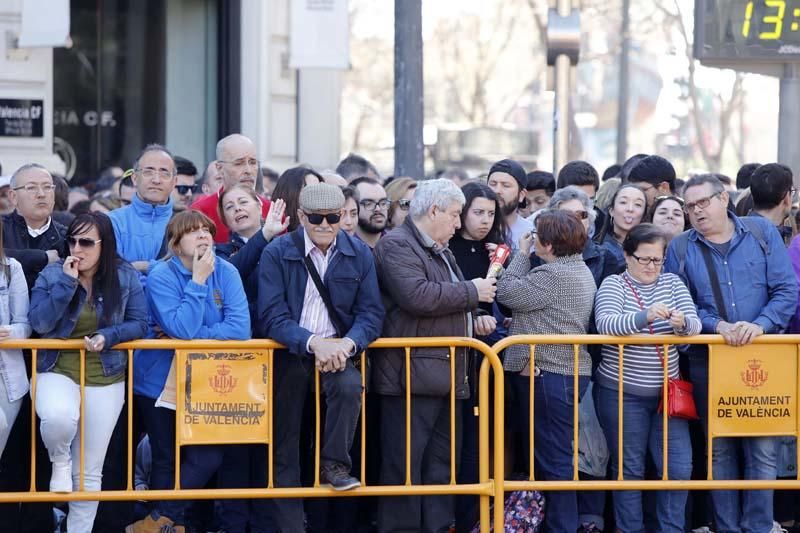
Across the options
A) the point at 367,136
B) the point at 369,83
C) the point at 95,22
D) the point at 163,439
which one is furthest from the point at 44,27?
the point at 367,136

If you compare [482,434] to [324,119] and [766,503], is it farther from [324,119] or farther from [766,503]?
[324,119]

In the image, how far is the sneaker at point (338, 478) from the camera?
7402mm

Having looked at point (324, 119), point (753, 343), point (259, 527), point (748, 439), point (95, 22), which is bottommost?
point (259, 527)

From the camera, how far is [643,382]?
25.5ft

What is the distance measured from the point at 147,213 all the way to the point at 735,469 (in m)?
3.73

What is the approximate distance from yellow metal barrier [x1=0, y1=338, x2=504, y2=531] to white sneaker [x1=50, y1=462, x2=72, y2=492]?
0.05 metres

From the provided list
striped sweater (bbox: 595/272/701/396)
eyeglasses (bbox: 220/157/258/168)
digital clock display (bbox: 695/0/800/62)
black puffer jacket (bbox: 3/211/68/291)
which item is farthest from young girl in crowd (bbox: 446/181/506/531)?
digital clock display (bbox: 695/0/800/62)

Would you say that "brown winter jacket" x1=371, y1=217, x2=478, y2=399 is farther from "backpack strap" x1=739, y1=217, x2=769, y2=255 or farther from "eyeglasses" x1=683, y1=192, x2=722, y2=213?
"backpack strap" x1=739, y1=217, x2=769, y2=255

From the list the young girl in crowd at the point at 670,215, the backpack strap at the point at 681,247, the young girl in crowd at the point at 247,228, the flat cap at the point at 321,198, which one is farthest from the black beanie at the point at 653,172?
the flat cap at the point at 321,198

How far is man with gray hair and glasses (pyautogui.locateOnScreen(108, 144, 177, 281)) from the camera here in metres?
8.23

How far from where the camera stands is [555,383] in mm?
7734

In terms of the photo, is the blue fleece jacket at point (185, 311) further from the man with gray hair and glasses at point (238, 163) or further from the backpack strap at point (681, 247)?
the backpack strap at point (681, 247)

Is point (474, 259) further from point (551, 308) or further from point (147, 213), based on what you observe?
point (147, 213)

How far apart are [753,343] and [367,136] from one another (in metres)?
55.1
